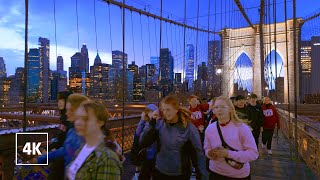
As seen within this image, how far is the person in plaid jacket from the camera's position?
1392 mm

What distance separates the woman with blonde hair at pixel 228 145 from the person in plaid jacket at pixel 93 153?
86cm

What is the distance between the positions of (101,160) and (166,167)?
1.06 m

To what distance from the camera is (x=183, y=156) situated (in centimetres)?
238

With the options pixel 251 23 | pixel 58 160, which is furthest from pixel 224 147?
pixel 251 23

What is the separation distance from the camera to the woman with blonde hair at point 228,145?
2072 mm

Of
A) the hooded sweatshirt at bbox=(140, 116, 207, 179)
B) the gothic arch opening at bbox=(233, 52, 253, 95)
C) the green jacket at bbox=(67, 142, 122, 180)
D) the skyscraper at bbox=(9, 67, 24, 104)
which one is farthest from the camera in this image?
the gothic arch opening at bbox=(233, 52, 253, 95)

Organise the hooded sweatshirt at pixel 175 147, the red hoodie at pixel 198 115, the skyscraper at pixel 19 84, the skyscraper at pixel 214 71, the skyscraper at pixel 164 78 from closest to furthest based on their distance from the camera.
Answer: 1. the hooded sweatshirt at pixel 175 147
2. the skyscraper at pixel 19 84
3. the red hoodie at pixel 198 115
4. the skyscraper at pixel 164 78
5. the skyscraper at pixel 214 71

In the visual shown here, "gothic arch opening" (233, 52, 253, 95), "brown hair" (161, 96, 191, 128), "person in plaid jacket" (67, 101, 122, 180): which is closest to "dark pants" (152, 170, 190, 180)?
"brown hair" (161, 96, 191, 128)

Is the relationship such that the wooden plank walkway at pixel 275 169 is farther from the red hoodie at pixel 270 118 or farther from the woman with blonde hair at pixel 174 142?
the woman with blonde hair at pixel 174 142

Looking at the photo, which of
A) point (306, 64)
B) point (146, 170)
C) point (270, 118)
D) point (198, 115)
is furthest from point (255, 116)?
point (306, 64)

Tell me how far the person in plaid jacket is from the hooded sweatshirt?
33.7 inches

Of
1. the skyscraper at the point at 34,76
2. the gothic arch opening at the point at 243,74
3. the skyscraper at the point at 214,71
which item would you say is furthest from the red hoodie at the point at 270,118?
the gothic arch opening at the point at 243,74

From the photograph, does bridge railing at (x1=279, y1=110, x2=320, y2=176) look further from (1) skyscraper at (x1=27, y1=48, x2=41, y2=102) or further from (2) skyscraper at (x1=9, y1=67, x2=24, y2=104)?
(1) skyscraper at (x1=27, y1=48, x2=41, y2=102)

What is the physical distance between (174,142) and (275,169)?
3216 millimetres
